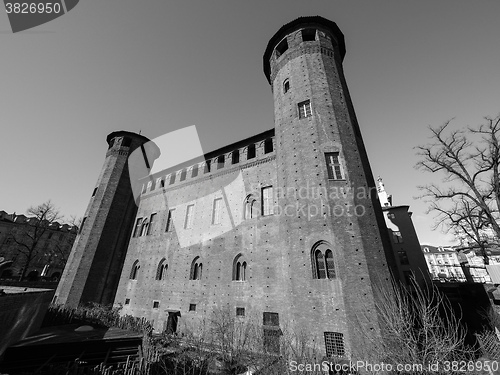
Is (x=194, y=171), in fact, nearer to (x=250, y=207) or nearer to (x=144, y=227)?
(x=144, y=227)

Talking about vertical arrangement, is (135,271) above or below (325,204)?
below

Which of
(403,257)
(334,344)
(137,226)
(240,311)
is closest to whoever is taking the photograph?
(334,344)

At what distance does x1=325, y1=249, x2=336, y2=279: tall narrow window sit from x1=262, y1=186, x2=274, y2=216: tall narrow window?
498 centimetres

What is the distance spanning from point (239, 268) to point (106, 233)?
49.0 ft

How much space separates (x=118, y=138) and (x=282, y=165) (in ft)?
69.3

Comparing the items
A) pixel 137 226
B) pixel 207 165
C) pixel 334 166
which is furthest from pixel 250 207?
pixel 137 226

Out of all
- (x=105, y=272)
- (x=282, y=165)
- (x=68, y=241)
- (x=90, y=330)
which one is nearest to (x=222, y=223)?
(x=282, y=165)

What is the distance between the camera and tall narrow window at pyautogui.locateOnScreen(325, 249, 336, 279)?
998cm

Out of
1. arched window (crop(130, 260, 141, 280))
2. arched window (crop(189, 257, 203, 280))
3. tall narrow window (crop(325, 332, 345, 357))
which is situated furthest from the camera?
arched window (crop(130, 260, 141, 280))

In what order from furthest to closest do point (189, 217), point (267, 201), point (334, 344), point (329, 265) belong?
point (189, 217) < point (267, 201) < point (329, 265) < point (334, 344)

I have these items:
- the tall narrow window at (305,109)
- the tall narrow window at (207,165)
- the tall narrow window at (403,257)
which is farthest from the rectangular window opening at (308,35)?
the tall narrow window at (403,257)

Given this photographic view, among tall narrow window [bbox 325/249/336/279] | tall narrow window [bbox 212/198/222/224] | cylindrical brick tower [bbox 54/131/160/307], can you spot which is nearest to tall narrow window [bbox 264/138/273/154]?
tall narrow window [bbox 212/198/222/224]

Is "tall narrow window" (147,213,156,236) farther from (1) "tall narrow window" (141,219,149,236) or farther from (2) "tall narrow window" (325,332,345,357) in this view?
(2) "tall narrow window" (325,332,345,357)

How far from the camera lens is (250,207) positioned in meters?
15.7
